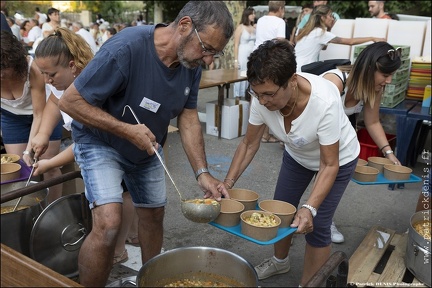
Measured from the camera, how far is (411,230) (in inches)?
92.4

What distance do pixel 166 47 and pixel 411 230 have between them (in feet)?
5.37

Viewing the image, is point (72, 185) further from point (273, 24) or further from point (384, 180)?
point (273, 24)

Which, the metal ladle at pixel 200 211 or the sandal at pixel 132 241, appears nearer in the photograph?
the metal ladle at pixel 200 211

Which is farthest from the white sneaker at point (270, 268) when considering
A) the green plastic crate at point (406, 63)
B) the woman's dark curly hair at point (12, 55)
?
the green plastic crate at point (406, 63)

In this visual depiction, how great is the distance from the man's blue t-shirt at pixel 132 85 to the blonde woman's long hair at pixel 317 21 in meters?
3.30

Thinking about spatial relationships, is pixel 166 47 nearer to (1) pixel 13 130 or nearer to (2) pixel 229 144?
(1) pixel 13 130

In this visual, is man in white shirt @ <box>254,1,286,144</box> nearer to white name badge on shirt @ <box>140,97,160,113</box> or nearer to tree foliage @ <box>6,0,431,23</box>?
white name badge on shirt @ <box>140,97,160,113</box>

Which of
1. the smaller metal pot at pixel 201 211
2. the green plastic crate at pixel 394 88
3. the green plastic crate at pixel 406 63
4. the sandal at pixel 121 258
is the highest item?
the green plastic crate at pixel 406 63

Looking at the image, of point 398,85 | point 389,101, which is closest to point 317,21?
point 398,85

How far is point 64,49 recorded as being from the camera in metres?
2.27

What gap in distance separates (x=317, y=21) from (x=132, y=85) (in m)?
3.75

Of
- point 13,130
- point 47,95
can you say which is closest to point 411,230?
point 47,95

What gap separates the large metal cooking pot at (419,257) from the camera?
2.21 metres

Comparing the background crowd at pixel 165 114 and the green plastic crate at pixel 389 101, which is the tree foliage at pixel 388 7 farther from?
the background crowd at pixel 165 114
